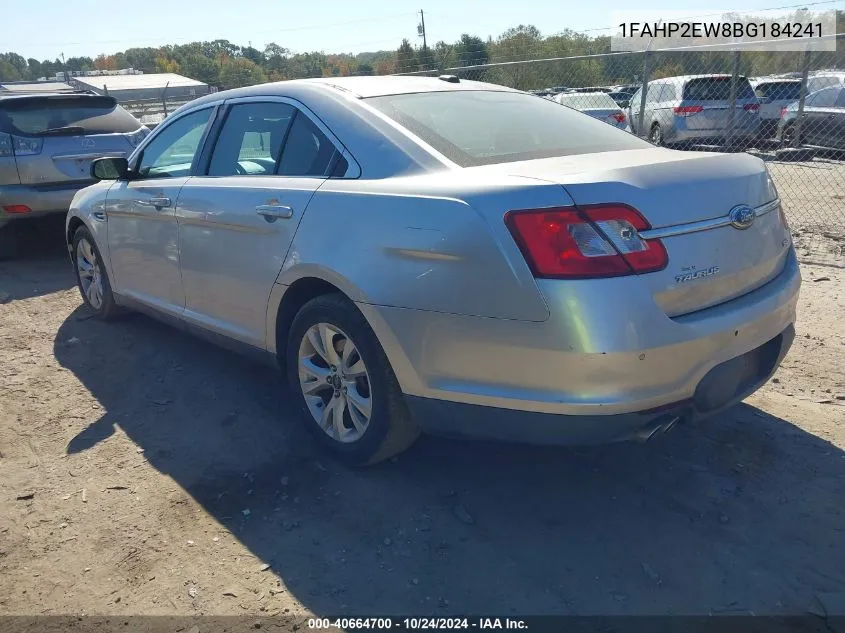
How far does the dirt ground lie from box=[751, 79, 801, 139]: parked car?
837cm

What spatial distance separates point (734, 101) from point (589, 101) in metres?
4.21

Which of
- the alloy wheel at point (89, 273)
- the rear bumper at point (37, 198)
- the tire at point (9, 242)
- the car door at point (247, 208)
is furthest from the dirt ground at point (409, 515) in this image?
the tire at point (9, 242)

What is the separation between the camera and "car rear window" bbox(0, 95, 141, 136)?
24.0 feet

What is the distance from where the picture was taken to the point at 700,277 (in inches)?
101

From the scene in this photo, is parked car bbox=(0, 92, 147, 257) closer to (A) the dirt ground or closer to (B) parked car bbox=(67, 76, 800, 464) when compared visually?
(A) the dirt ground

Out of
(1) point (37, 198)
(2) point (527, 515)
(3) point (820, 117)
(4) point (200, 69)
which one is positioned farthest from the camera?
(4) point (200, 69)

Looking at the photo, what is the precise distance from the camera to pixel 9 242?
7.65 m

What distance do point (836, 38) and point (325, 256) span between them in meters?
6.45

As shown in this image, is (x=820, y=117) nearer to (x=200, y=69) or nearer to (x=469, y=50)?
(x=469, y=50)

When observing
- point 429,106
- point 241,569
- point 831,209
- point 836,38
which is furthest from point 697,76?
point 241,569

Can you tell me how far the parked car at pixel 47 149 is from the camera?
710cm

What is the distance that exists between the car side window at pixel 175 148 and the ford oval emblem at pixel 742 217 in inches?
114

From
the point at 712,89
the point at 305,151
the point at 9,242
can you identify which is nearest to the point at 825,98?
the point at 712,89

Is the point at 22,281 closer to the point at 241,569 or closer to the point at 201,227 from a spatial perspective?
the point at 201,227
